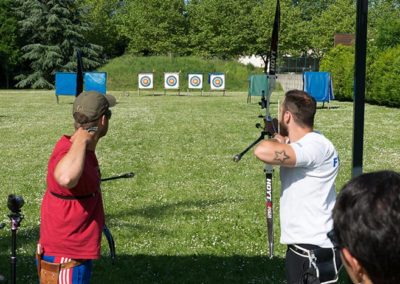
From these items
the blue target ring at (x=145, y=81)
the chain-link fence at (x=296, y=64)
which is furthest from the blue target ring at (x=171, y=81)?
the chain-link fence at (x=296, y=64)

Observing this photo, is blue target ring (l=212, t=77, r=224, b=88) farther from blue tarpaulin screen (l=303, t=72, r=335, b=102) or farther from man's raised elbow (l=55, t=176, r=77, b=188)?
man's raised elbow (l=55, t=176, r=77, b=188)

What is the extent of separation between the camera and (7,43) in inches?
1848

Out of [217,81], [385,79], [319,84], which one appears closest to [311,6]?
[217,81]

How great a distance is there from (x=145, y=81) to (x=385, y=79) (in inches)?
785

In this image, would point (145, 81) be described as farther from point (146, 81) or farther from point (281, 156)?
point (281, 156)

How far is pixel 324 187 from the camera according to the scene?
3062 mm

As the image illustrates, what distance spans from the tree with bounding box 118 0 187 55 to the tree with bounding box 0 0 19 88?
1174 centimetres

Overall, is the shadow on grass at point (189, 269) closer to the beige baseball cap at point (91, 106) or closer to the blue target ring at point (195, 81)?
the beige baseball cap at point (91, 106)

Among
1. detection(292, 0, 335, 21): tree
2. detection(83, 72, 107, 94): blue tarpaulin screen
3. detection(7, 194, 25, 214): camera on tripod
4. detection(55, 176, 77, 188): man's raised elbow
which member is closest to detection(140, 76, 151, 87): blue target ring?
detection(83, 72, 107, 94): blue tarpaulin screen

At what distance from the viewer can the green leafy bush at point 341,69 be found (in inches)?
1077

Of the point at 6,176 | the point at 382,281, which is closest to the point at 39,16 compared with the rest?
the point at 6,176

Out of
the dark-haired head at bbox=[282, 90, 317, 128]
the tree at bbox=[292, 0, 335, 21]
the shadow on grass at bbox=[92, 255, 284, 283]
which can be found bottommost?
the shadow on grass at bbox=[92, 255, 284, 283]

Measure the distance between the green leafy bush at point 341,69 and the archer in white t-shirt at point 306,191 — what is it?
81.5 ft

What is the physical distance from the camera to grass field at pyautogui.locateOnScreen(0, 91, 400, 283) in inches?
198
